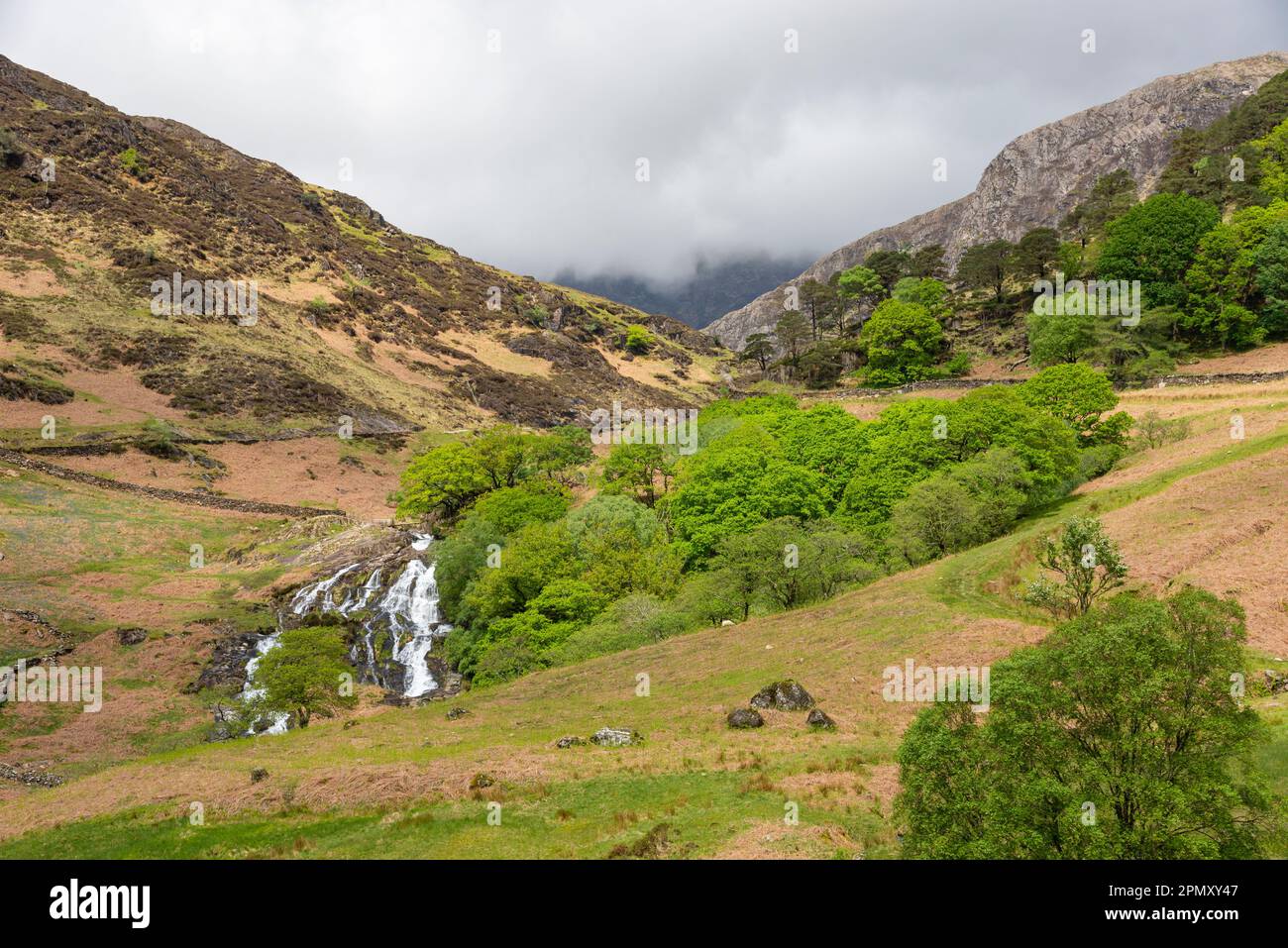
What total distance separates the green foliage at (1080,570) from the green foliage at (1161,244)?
58973 millimetres

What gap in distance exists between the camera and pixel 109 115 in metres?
138

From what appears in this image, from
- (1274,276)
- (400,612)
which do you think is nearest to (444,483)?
(400,612)

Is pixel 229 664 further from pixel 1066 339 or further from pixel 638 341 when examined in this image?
pixel 638 341

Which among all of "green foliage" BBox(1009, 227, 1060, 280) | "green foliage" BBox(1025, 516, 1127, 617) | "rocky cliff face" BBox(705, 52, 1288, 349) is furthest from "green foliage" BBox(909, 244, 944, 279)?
"green foliage" BBox(1025, 516, 1127, 617)

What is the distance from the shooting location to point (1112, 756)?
12.2 metres

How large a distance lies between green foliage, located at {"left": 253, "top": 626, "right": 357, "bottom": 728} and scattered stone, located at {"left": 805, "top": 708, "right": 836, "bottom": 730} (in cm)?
2769

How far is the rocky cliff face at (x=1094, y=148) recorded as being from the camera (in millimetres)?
148500

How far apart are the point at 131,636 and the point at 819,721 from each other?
155ft

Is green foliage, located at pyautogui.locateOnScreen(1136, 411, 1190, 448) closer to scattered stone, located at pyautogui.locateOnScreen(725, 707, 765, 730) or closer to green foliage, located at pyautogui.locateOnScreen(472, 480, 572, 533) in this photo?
scattered stone, located at pyautogui.locateOnScreen(725, 707, 765, 730)

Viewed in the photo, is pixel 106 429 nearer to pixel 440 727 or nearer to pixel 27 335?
pixel 27 335

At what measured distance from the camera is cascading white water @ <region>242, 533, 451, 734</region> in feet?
172

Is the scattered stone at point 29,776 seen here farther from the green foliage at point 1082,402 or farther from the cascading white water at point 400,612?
the green foliage at point 1082,402
